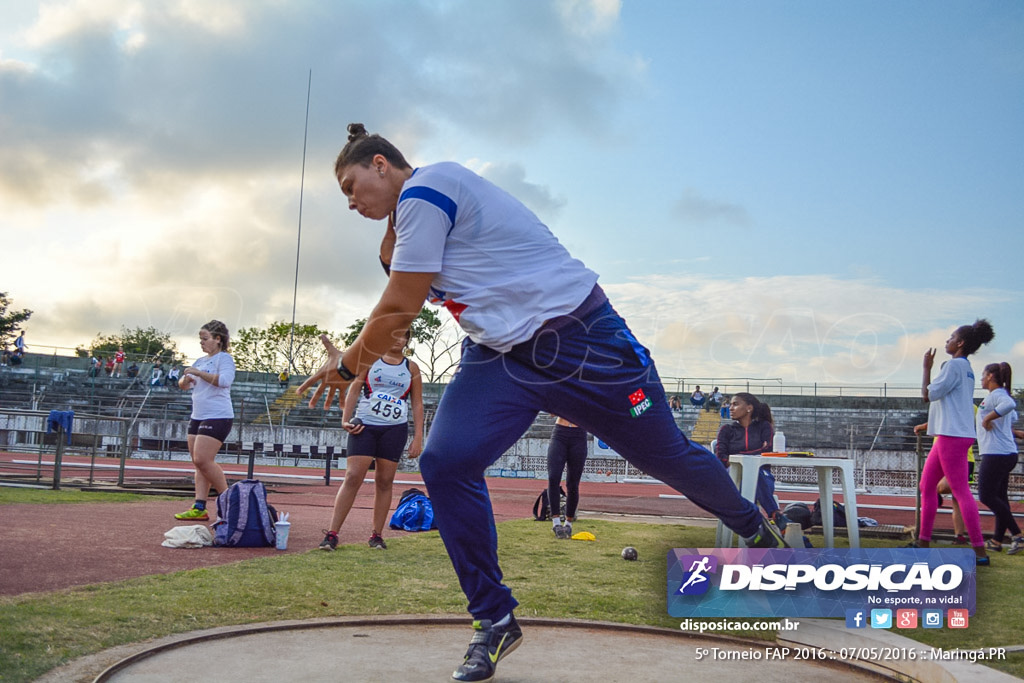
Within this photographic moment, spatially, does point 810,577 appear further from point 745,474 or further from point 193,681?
point 193,681

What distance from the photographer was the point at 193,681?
116 inches

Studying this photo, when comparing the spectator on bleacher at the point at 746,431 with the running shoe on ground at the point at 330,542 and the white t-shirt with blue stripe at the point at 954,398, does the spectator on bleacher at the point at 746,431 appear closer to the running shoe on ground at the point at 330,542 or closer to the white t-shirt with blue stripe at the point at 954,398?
the white t-shirt with blue stripe at the point at 954,398

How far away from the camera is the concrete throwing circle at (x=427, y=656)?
3131 millimetres

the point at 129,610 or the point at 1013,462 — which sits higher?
the point at 1013,462

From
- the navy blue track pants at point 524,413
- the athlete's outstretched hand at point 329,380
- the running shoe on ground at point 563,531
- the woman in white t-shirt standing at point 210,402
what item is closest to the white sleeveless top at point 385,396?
the woman in white t-shirt standing at point 210,402

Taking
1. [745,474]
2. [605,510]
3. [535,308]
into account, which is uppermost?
[535,308]

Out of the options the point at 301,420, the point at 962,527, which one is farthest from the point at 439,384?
the point at 962,527

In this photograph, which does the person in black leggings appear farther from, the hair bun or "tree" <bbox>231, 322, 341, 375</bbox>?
"tree" <bbox>231, 322, 341, 375</bbox>

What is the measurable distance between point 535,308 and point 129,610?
2.58 m

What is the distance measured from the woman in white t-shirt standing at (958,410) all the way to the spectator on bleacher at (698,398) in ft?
97.3

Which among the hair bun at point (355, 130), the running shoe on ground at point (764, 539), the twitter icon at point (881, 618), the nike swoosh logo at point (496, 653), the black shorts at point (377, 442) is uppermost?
the hair bun at point (355, 130)

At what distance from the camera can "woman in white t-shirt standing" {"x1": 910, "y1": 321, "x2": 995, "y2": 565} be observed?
704cm

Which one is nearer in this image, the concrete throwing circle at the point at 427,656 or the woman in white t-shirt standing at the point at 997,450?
the concrete throwing circle at the point at 427,656

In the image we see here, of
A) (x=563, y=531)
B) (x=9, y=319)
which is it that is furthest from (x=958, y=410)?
(x=9, y=319)
